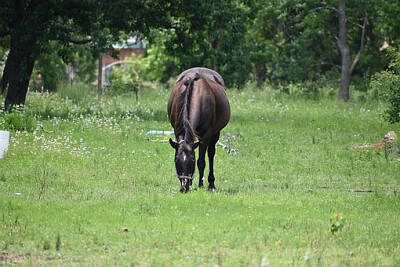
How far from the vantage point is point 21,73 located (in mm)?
28031

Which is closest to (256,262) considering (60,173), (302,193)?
(302,193)

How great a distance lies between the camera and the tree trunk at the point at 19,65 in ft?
91.6

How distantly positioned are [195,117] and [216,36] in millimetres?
15356

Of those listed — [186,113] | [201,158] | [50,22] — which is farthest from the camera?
[50,22]

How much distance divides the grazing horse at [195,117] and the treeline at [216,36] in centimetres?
877

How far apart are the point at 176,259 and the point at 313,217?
328cm

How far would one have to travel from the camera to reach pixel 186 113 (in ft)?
48.6

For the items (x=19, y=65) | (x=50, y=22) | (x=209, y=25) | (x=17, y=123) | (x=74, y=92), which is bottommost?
(x=74, y=92)

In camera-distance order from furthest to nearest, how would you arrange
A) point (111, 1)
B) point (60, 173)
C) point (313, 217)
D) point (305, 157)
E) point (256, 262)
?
point (111, 1)
point (305, 157)
point (60, 173)
point (313, 217)
point (256, 262)

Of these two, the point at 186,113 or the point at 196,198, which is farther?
the point at 186,113

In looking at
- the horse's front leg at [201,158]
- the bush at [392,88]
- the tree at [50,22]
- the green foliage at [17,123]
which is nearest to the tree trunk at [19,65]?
the tree at [50,22]

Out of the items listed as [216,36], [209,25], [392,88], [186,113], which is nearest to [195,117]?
[186,113]

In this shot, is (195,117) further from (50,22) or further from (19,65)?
(19,65)

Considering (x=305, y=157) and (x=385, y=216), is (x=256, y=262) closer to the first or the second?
(x=385, y=216)
